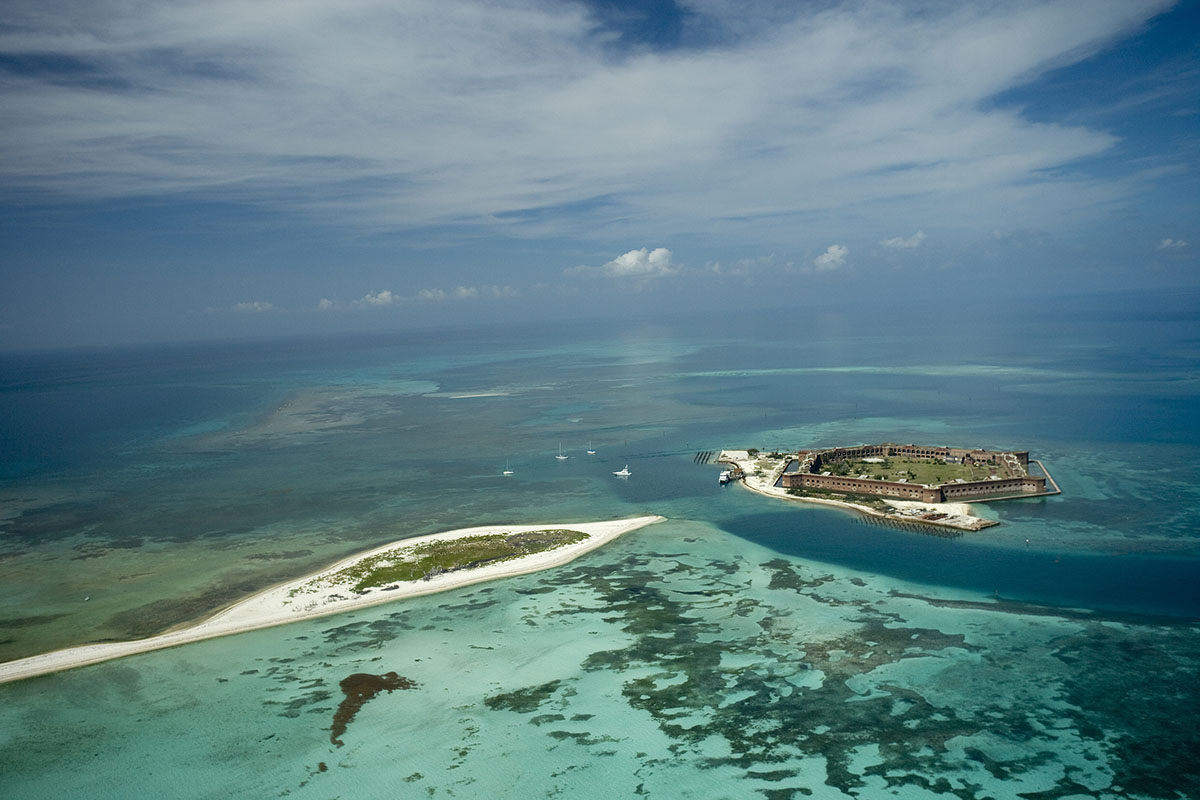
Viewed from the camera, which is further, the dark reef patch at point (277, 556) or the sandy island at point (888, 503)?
the sandy island at point (888, 503)

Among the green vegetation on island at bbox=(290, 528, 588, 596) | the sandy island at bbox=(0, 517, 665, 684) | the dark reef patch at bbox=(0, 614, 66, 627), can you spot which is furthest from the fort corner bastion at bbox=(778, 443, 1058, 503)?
the dark reef patch at bbox=(0, 614, 66, 627)

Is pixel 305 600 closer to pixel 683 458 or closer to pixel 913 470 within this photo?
pixel 683 458

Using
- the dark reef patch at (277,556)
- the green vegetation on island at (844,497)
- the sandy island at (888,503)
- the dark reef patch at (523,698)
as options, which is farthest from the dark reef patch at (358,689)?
the green vegetation on island at (844,497)

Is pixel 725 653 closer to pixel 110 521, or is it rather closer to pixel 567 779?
pixel 567 779

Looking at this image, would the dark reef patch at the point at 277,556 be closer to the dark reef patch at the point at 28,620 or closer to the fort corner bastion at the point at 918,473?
the dark reef patch at the point at 28,620

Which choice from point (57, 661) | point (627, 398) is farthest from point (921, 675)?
point (627, 398)

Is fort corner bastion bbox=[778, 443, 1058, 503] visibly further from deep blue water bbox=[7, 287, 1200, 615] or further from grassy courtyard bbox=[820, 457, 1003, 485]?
deep blue water bbox=[7, 287, 1200, 615]
